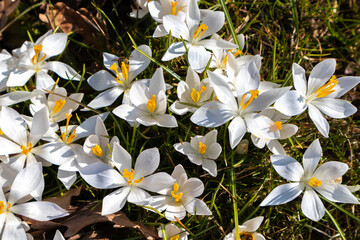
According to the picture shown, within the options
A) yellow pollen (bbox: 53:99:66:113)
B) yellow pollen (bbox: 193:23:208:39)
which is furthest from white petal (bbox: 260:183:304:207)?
yellow pollen (bbox: 53:99:66:113)

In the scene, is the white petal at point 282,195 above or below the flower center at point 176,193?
below

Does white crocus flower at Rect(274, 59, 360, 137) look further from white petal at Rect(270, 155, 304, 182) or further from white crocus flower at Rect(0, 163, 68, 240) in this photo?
white crocus flower at Rect(0, 163, 68, 240)

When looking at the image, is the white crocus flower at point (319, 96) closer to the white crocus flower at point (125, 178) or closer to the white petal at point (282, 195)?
the white petal at point (282, 195)

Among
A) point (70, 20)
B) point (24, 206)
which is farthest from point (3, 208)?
point (70, 20)

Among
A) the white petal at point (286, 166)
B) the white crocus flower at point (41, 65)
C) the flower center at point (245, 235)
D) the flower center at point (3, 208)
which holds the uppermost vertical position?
the white crocus flower at point (41, 65)

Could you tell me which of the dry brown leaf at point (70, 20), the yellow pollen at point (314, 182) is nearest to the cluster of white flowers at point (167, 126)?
the yellow pollen at point (314, 182)

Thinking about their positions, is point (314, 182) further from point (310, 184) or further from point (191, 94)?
point (191, 94)
